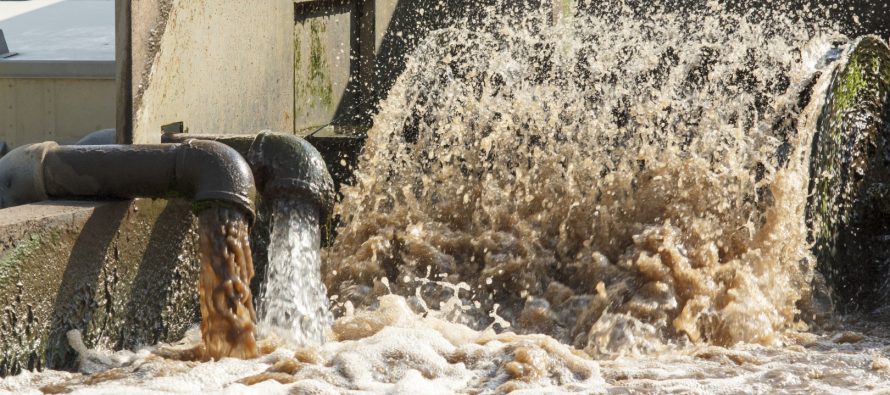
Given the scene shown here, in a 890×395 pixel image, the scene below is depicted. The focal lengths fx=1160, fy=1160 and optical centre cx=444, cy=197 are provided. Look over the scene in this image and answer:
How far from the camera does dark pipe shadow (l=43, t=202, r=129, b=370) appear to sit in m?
4.15

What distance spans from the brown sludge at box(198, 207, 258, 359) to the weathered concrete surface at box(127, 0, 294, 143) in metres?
1.21

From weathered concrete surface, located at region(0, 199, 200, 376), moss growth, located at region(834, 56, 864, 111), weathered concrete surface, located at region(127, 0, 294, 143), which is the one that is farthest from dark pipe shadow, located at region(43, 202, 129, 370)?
moss growth, located at region(834, 56, 864, 111)

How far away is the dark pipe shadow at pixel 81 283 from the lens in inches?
163

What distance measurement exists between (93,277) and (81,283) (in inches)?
2.7

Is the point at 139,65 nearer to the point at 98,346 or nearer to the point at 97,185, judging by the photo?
the point at 97,185

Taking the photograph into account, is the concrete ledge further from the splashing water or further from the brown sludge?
the brown sludge

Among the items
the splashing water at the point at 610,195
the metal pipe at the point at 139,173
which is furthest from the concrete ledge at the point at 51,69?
the metal pipe at the point at 139,173

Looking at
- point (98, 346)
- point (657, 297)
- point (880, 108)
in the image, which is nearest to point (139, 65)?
point (98, 346)

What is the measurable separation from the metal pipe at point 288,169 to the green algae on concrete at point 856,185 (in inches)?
96.1

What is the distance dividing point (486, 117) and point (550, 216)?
0.76 meters

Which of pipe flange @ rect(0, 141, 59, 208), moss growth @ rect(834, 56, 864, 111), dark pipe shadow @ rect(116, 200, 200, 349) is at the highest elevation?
moss growth @ rect(834, 56, 864, 111)

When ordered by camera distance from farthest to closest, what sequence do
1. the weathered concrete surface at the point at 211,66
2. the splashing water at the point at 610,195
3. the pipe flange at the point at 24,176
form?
the weathered concrete surface at the point at 211,66 → the splashing water at the point at 610,195 → the pipe flange at the point at 24,176

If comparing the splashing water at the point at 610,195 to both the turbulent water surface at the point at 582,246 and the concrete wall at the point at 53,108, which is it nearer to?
the turbulent water surface at the point at 582,246

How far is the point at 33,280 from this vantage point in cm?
399
